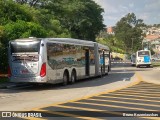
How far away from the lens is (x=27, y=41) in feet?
73.4

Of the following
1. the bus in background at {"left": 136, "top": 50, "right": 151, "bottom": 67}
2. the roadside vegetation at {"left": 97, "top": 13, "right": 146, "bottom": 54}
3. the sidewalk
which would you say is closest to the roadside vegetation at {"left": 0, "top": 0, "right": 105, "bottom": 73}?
the sidewalk

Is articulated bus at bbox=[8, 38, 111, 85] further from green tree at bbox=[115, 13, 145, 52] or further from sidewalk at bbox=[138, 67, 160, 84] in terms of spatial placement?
green tree at bbox=[115, 13, 145, 52]

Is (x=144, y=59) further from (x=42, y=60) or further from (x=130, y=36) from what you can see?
(x=130, y=36)

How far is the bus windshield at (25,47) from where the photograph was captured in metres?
22.1

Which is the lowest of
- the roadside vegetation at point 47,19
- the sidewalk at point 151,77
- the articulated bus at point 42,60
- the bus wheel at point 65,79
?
the sidewalk at point 151,77

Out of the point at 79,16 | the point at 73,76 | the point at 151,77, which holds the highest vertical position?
the point at 79,16

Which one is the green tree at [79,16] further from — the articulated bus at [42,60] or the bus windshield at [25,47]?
the bus windshield at [25,47]

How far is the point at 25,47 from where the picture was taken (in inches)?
880

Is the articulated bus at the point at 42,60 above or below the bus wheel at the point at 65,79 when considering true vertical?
above

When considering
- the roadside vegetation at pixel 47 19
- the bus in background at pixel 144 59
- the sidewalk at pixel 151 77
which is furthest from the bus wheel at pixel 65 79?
the bus in background at pixel 144 59

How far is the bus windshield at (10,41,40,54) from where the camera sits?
2207cm

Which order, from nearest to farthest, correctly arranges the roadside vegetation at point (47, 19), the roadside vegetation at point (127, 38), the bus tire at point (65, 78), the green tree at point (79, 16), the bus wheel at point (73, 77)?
the bus tire at point (65, 78) → the bus wheel at point (73, 77) → the roadside vegetation at point (47, 19) → the green tree at point (79, 16) → the roadside vegetation at point (127, 38)

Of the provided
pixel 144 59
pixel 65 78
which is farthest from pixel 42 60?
pixel 144 59

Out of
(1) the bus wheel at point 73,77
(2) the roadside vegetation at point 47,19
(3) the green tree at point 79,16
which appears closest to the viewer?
(1) the bus wheel at point 73,77
